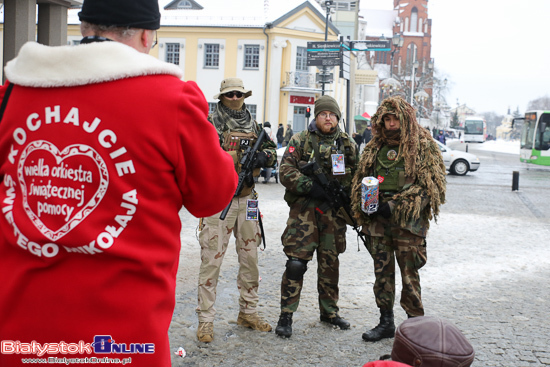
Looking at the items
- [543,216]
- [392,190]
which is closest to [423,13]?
[543,216]

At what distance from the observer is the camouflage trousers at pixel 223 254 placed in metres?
4.87

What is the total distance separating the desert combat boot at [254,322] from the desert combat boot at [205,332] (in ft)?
1.21

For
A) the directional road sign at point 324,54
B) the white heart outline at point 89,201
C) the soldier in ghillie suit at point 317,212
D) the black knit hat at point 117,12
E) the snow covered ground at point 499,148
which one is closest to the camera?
the white heart outline at point 89,201

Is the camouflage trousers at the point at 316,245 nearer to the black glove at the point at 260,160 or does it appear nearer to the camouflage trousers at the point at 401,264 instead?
the camouflage trousers at the point at 401,264

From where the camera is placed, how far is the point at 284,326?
4.93 m

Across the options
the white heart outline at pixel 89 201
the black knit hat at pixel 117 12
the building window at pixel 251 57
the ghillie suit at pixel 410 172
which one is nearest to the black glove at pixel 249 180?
the ghillie suit at pixel 410 172

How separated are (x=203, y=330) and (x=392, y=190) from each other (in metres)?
1.98

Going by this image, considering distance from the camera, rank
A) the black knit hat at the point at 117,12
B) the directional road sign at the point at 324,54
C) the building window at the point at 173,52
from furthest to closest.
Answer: the building window at the point at 173,52, the directional road sign at the point at 324,54, the black knit hat at the point at 117,12

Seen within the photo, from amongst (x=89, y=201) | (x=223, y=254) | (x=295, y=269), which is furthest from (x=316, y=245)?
(x=89, y=201)

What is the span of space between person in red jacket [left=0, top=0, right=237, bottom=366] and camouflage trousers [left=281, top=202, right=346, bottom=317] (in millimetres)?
3387

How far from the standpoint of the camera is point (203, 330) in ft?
15.5

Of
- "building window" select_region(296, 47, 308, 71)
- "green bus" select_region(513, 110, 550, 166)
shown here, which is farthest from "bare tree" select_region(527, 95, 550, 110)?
"green bus" select_region(513, 110, 550, 166)

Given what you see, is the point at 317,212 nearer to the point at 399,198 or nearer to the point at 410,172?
the point at 399,198

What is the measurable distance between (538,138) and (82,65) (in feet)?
102
